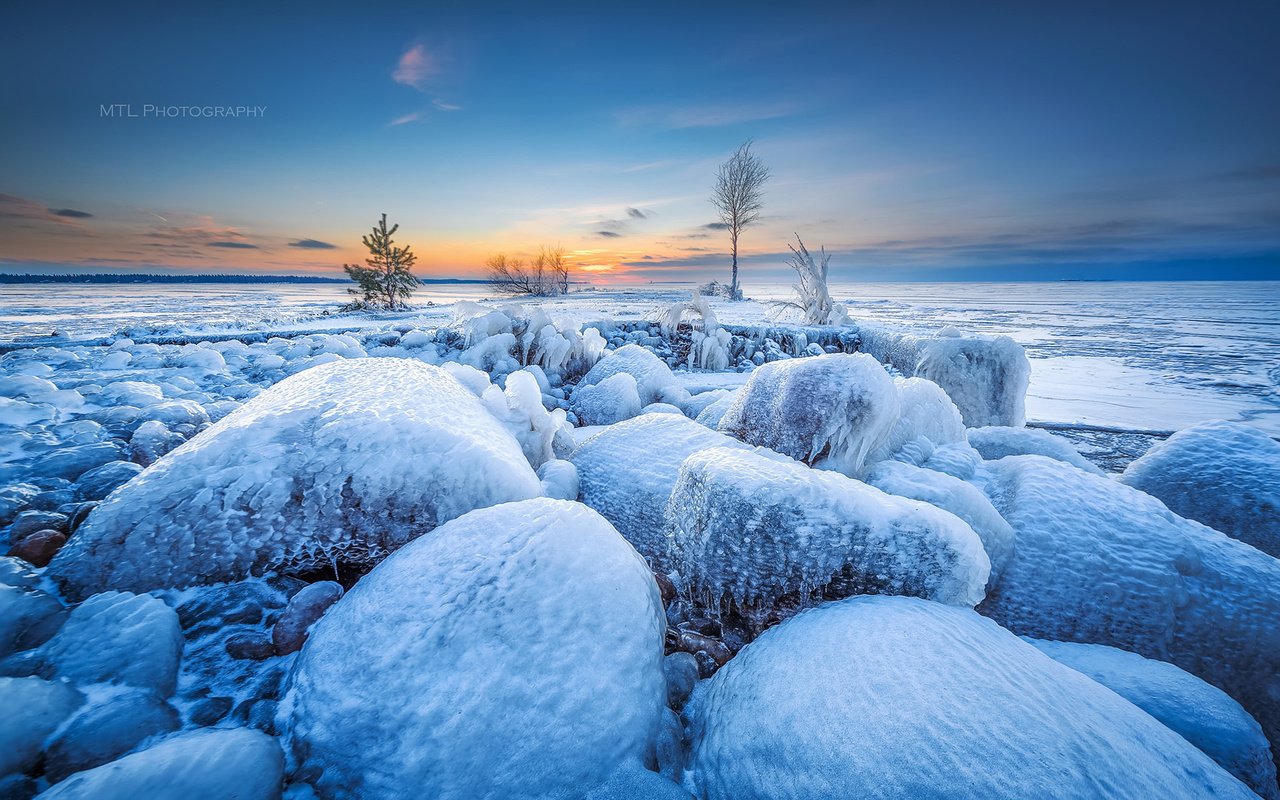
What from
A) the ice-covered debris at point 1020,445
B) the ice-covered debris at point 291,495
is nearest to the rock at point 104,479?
the ice-covered debris at point 291,495

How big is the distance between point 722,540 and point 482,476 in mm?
810

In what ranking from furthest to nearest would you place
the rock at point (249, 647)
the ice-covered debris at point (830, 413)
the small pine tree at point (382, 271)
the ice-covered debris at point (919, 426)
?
→ the small pine tree at point (382, 271)
the ice-covered debris at point (919, 426)
the ice-covered debris at point (830, 413)
the rock at point (249, 647)

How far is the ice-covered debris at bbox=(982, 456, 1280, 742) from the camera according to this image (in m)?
1.28

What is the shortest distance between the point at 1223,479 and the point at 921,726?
2.12 meters

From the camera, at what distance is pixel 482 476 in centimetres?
152

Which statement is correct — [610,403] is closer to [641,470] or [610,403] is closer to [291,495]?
[641,470]

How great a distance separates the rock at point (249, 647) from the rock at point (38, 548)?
70 centimetres

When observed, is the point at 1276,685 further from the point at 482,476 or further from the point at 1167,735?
the point at 482,476

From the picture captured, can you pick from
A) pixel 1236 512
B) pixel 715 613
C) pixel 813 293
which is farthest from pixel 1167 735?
pixel 813 293

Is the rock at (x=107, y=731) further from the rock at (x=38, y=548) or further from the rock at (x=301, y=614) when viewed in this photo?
the rock at (x=38, y=548)

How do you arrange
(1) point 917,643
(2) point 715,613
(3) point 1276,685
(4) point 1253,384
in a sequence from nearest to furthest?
(1) point 917,643
(3) point 1276,685
(2) point 715,613
(4) point 1253,384

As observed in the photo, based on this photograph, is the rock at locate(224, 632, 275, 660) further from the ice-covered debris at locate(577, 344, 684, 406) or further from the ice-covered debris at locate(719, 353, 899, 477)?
the ice-covered debris at locate(577, 344, 684, 406)

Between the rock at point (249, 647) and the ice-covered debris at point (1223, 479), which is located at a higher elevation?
the ice-covered debris at point (1223, 479)

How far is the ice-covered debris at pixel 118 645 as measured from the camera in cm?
100
